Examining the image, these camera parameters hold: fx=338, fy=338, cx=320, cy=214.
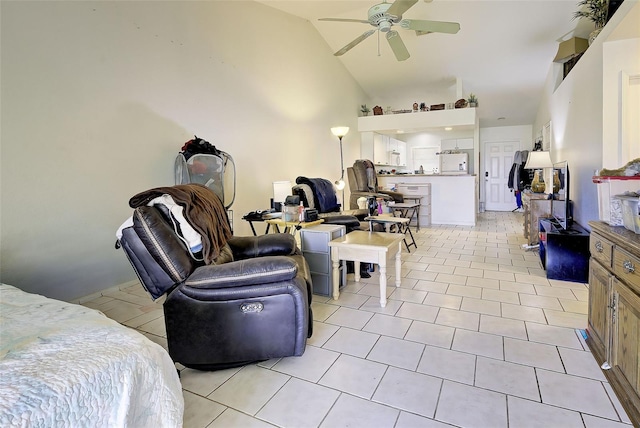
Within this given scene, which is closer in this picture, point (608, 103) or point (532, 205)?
point (608, 103)

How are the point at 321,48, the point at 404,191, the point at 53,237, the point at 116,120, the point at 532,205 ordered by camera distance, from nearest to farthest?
the point at 53,237, the point at 116,120, the point at 532,205, the point at 321,48, the point at 404,191

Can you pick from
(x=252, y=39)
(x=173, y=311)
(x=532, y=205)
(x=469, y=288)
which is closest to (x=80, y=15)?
(x=252, y=39)

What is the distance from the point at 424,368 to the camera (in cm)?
189

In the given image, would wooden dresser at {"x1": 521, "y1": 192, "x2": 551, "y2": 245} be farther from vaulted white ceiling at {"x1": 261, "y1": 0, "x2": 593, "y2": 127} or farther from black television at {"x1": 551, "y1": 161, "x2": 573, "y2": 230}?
vaulted white ceiling at {"x1": 261, "y1": 0, "x2": 593, "y2": 127}

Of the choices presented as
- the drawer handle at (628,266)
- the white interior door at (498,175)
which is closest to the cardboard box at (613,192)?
the drawer handle at (628,266)

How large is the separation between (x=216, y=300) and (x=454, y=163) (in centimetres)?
829

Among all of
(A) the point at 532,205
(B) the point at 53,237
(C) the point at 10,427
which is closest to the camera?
(C) the point at 10,427

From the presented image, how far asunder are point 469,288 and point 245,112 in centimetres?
350

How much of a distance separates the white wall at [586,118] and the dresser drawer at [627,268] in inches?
71.4

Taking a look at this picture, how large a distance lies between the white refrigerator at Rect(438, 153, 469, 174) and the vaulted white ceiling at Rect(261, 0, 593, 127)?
1104 millimetres

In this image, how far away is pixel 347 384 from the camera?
5.79ft

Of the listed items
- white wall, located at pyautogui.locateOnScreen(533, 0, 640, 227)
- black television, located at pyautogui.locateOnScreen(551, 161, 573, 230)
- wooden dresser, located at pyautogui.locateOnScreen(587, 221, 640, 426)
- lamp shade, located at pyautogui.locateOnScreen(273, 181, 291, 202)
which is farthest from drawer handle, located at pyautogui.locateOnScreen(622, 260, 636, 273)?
lamp shade, located at pyautogui.locateOnScreen(273, 181, 291, 202)

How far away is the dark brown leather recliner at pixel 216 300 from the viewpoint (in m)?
1.78

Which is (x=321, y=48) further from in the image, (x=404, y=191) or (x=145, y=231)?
(x=145, y=231)
